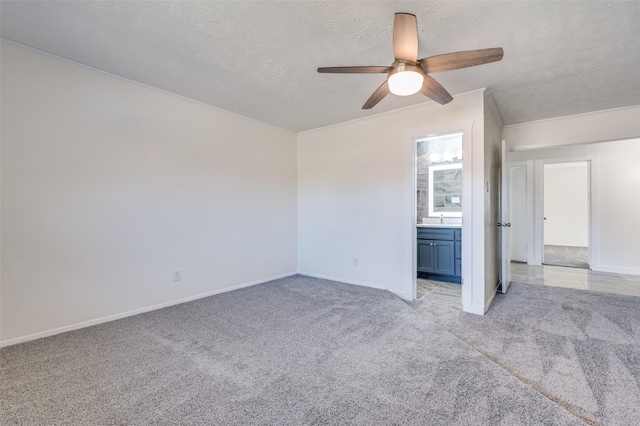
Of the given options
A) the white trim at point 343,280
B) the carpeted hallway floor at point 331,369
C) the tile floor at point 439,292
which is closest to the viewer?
the carpeted hallway floor at point 331,369

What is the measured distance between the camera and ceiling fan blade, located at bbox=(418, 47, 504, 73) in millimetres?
1689

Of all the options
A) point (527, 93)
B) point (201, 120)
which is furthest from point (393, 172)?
point (201, 120)

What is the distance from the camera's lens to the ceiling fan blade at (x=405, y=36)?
1.56 meters

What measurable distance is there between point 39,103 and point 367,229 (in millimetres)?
3623

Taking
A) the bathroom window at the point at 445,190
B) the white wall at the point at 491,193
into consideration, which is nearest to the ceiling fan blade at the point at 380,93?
the white wall at the point at 491,193

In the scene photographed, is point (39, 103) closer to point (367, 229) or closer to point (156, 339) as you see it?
point (156, 339)

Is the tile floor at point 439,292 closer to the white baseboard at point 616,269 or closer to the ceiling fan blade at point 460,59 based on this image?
the ceiling fan blade at point 460,59

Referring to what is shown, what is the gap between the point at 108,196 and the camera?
278 centimetres

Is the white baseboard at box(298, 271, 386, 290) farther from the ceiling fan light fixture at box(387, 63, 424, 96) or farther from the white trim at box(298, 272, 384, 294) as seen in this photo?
the ceiling fan light fixture at box(387, 63, 424, 96)

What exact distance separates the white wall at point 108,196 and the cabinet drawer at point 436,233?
268 centimetres

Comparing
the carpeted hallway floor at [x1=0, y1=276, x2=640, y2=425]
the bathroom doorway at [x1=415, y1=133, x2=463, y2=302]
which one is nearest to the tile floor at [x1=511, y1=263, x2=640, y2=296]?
the carpeted hallway floor at [x1=0, y1=276, x2=640, y2=425]

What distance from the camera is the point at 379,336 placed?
8.05ft

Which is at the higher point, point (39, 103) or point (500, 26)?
point (500, 26)

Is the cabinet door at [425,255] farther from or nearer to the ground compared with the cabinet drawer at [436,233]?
nearer to the ground
